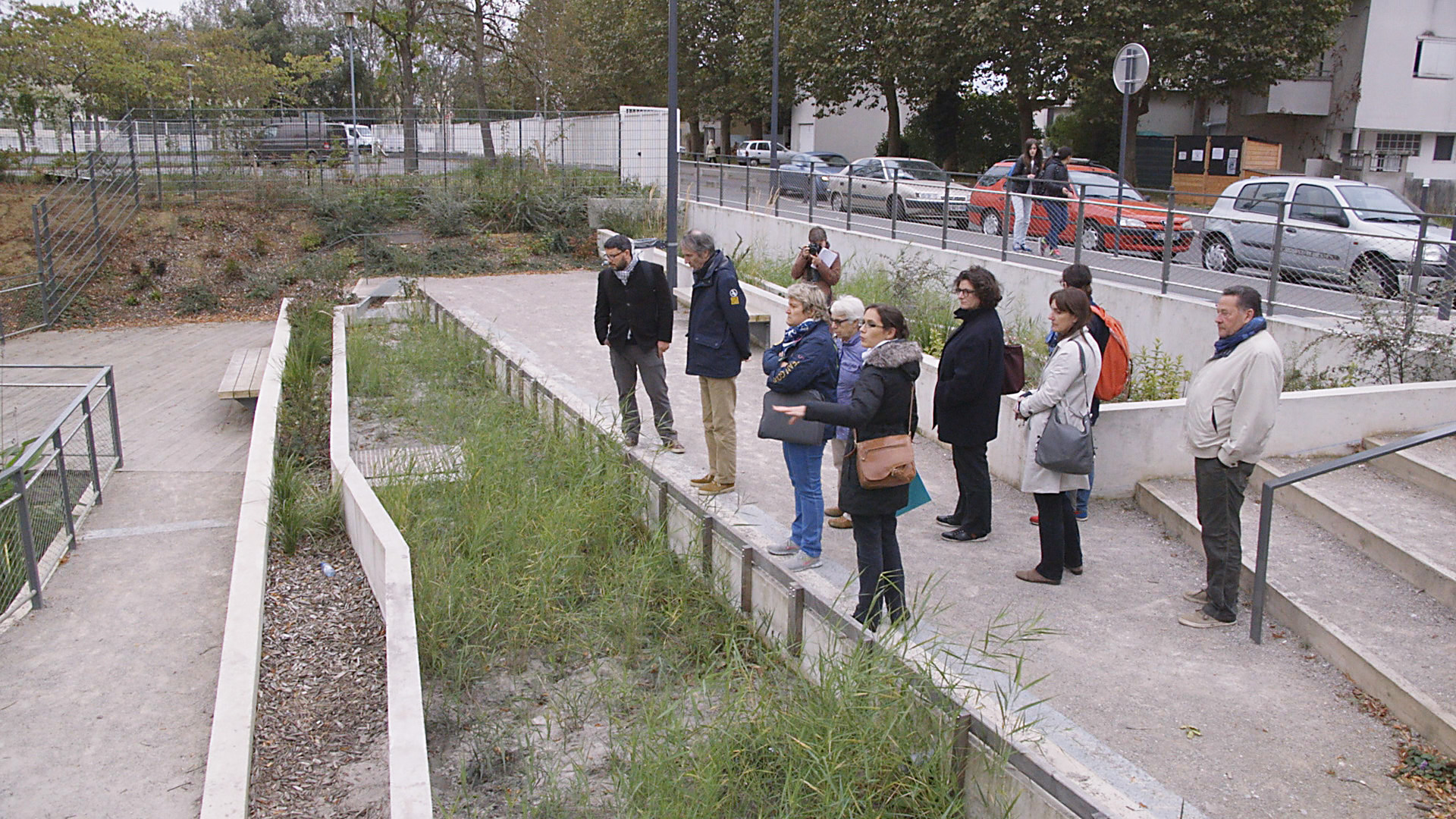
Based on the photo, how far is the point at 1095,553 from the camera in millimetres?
6441

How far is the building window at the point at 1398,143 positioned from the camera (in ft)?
113

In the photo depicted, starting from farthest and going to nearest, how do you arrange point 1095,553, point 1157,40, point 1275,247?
point 1157,40 < point 1275,247 < point 1095,553

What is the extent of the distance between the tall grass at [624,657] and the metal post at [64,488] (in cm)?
261

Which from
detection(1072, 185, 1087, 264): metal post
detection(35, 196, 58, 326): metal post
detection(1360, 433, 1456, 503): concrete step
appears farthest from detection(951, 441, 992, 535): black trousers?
detection(35, 196, 58, 326): metal post

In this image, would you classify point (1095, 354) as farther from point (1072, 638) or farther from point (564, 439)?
point (564, 439)

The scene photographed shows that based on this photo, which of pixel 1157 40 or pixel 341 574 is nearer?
pixel 341 574

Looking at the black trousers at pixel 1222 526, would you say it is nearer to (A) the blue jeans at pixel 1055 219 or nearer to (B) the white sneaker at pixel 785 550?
(B) the white sneaker at pixel 785 550

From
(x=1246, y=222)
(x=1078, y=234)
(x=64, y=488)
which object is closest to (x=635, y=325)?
(x=64, y=488)

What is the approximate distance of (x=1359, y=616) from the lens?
536 centimetres

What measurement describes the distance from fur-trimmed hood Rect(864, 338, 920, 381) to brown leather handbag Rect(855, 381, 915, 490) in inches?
12.8

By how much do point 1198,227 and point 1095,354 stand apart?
5393 mm

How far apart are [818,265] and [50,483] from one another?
20.6 feet

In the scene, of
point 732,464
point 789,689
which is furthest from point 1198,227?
point 789,689

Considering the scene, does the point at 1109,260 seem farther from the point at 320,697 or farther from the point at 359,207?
the point at 359,207
